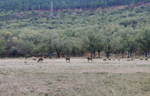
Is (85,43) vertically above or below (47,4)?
below

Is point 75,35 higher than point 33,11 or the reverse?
the reverse

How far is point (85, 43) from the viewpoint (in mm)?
67500

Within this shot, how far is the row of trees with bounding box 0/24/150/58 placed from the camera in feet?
213

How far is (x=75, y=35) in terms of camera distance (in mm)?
90375

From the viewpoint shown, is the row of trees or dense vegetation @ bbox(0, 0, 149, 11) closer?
the row of trees

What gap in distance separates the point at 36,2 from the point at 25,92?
641ft

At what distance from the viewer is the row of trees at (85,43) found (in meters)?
64.8

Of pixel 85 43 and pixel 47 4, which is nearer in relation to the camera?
pixel 85 43

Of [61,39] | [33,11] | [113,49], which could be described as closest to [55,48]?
[61,39]

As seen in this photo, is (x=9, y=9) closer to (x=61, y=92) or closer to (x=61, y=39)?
(x=61, y=39)

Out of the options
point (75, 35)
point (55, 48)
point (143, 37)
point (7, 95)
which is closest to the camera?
point (7, 95)

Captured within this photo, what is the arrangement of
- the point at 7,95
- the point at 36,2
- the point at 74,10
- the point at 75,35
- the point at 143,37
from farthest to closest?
1. the point at 36,2
2. the point at 74,10
3. the point at 75,35
4. the point at 143,37
5. the point at 7,95

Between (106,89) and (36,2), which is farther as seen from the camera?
(36,2)

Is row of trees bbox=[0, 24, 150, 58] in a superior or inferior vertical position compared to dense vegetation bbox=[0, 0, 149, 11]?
inferior
